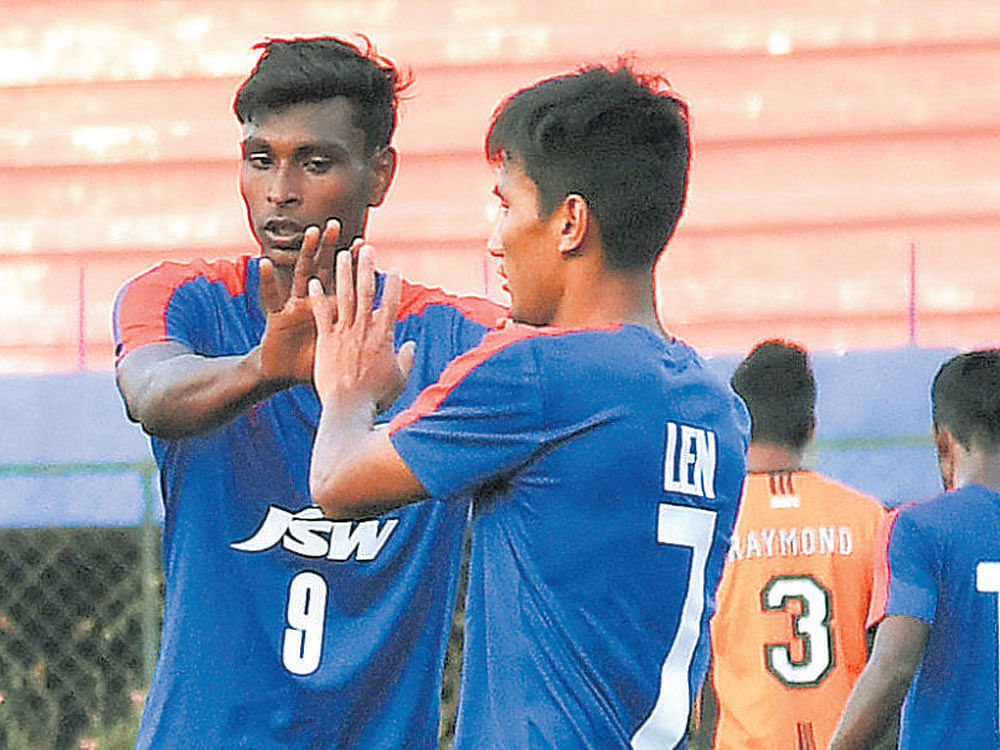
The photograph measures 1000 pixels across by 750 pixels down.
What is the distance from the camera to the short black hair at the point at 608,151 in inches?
128

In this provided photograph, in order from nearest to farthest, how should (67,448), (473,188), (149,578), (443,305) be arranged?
(443,305) < (67,448) < (149,578) < (473,188)

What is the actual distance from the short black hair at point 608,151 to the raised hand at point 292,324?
1.16 feet

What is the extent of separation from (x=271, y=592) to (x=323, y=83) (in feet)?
2.88

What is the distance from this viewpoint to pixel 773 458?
680 cm

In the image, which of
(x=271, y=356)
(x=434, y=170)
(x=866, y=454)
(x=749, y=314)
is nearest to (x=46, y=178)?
(x=434, y=170)

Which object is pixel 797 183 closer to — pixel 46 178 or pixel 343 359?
pixel 46 178

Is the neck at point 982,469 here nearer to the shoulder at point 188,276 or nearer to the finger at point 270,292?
the shoulder at point 188,276

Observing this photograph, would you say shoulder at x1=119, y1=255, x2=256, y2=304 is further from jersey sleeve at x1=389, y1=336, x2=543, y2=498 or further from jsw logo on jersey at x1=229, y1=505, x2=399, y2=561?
jersey sleeve at x1=389, y1=336, x2=543, y2=498

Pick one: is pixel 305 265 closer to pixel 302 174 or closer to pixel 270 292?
pixel 270 292

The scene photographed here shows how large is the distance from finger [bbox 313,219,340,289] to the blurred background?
4183mm

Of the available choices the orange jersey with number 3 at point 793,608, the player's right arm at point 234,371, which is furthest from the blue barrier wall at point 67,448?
the player's right arm at point 234,371

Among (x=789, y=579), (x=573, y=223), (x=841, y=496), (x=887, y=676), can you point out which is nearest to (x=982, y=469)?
(x=887, y=676)

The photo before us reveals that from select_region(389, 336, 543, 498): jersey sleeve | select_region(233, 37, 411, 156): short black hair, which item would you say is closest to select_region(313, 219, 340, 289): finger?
select_region(233, 37, 411, 156): short black hair

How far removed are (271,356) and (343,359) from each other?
0.28 m
